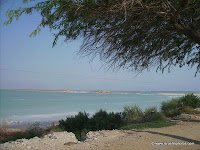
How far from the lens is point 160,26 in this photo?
7336 millimetres

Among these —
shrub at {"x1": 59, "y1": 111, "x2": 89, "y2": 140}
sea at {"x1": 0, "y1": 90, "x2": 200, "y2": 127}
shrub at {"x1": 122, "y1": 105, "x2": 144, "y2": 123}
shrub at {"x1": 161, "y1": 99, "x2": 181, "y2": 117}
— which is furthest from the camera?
sea at {"x1": 0, "y1": 90, "x2": 200, "y2": 127}

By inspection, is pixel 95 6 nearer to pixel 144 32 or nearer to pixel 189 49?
pixel 144 32

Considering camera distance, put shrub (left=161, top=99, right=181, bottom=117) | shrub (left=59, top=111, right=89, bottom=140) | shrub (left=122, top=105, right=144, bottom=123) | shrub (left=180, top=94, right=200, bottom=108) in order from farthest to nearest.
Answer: shrub (left=180, top=94, right=200, bottom=108) < shrub (left=161, top=99, right=181, bottom=117) < shrub (left=122, top=105, right=144, bottom=123) < shrub (left=59, top=111, right=89, bottom=140)

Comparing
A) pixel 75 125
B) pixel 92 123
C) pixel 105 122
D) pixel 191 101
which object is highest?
pixel 191 101

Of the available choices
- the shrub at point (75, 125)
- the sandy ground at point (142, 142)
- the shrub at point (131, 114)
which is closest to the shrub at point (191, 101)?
the shrub at point (131, 114)

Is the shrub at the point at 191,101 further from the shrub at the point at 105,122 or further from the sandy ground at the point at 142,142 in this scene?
the sandy ground at the point at 142,142

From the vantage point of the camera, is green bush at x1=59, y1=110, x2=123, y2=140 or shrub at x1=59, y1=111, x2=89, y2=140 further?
shrub at x1=59, y1=111, x2=89, y2=140

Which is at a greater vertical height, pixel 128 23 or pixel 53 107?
pixel 128 23

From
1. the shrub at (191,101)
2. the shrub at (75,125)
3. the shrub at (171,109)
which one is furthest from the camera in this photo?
the shrub at (191,101)

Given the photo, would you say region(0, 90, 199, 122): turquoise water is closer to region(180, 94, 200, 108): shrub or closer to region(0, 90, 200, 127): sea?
region(0, 90, 200, 127): sea

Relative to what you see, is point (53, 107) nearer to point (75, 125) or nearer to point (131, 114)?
point (131, 114)

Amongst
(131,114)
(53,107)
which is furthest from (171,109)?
(53,107)

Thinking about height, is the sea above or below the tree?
below

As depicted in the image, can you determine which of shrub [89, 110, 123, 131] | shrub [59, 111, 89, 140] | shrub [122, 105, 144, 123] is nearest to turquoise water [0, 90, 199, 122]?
shrub [59, 111, 89, 140]
